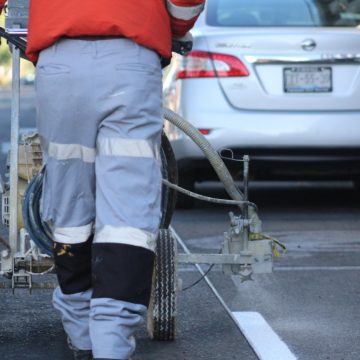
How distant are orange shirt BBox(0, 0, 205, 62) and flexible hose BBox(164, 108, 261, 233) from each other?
2.60 ft

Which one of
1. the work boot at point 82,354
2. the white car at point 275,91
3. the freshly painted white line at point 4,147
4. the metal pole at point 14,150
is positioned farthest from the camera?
the freshly painted white line at point 4,147

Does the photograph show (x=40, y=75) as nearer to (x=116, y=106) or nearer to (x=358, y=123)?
(x=116, y=106)

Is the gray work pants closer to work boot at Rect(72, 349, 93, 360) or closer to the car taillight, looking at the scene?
work boot at Rect(72, 349, 93, 360)

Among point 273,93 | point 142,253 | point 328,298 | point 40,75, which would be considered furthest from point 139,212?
point 273,93

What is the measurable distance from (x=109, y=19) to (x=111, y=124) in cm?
33

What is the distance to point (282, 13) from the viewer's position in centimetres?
891

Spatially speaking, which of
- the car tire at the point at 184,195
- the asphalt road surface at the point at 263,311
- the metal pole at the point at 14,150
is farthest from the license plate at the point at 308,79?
the metal pole at the point at 14,150

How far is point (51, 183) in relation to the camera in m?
4.29

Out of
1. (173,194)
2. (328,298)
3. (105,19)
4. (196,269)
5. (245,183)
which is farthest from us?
(196,269)

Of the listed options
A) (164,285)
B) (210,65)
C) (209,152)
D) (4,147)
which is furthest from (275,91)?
(4,147)

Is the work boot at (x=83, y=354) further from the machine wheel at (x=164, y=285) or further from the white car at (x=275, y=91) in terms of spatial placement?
the white car at (x=275, y=91)

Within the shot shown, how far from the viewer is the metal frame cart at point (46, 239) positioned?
15.8 feet

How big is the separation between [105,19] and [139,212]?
620 millimetres

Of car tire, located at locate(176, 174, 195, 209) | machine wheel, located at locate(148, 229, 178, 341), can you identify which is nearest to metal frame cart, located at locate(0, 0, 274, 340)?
machine wheel, located at locate(148, 229, 178, 341)
